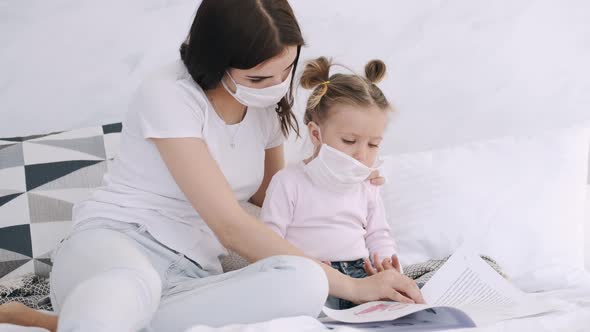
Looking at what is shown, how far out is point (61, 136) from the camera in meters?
1.89

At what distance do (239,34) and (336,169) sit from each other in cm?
39

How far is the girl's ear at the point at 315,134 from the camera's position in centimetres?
169

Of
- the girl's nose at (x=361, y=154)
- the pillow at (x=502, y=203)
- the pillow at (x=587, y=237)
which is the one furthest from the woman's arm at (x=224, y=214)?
the pillow at (x=587, y=237)

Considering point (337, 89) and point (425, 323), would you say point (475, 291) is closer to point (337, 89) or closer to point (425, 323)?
point (425, 323)

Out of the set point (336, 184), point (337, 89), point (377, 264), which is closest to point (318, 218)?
point (336, 184)

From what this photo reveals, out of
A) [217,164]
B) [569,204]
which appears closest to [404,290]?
[217,164]

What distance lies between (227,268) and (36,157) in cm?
54

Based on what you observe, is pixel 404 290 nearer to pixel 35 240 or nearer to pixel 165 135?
pixel 165 135

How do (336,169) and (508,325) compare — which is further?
(336,169)

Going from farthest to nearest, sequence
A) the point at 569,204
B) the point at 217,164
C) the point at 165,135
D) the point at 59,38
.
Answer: the point at 59,38
the point at 569,204
the point at 217,164
the point at 165,135

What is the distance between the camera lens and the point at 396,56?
230cm

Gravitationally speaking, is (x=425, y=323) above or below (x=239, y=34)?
below

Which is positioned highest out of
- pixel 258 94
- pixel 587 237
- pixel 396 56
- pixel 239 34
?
pixel 239 34

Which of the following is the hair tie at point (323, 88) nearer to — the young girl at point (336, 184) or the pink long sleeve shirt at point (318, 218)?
the young girl at point (336, 184)
